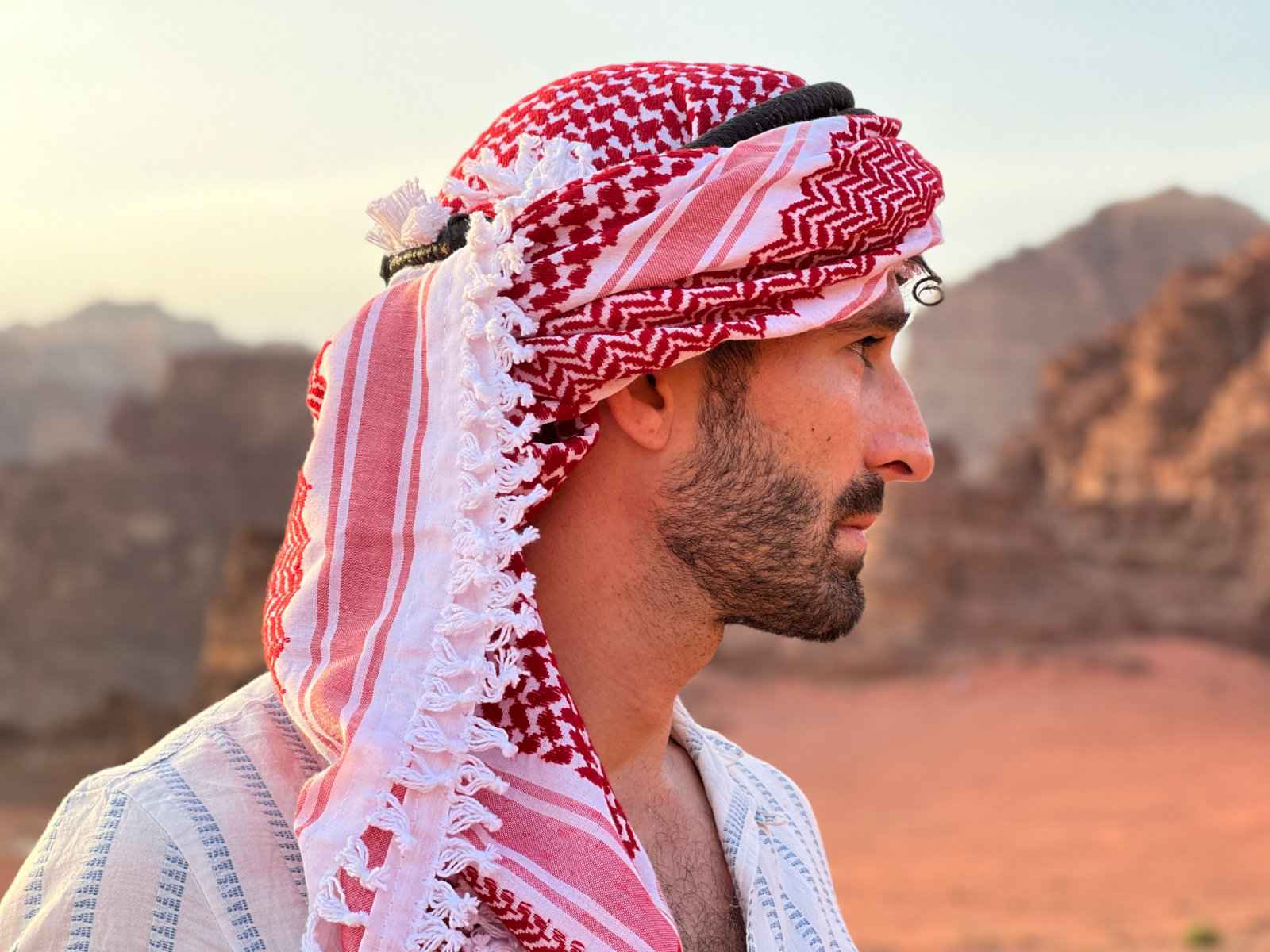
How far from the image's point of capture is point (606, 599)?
203cm

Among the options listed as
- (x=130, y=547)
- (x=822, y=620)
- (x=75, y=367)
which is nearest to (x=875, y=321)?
(x=822, y=620)

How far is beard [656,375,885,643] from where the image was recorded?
2.01m

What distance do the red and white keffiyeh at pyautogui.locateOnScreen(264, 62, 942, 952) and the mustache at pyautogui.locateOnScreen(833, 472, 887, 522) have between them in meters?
0.25

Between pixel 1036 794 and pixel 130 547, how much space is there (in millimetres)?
23070

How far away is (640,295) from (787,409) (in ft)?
1.01

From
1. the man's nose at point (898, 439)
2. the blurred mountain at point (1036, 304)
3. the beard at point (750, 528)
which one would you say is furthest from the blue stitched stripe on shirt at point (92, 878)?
the blurred mountain at point (1036, 304)

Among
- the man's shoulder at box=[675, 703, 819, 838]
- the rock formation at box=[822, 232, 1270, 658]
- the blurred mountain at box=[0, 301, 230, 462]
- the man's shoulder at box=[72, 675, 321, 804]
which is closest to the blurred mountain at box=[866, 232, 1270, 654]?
the rock formation at box=[822, 232, 1270, 658]

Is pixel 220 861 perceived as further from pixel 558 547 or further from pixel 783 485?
pixel 783 485

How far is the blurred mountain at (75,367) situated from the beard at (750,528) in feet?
199

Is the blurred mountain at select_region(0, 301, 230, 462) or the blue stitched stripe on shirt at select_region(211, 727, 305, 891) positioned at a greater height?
the blue stitched stripe on shirt at select_region(211, 727, 305, 891)

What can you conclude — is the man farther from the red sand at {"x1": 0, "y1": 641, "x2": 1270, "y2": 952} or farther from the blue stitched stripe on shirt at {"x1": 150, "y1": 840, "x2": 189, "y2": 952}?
the red sand at {"x1": 0, "y1": 641, "x2": 1270, "y2": 952}

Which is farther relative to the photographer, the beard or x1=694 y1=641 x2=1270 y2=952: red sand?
x1=694 y1=641 x2=1270 y2=952: red sand

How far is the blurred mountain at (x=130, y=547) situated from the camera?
1187 inches

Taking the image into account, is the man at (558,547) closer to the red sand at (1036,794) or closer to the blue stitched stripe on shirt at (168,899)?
the blue stitched stripe on shirt at (168,899)
